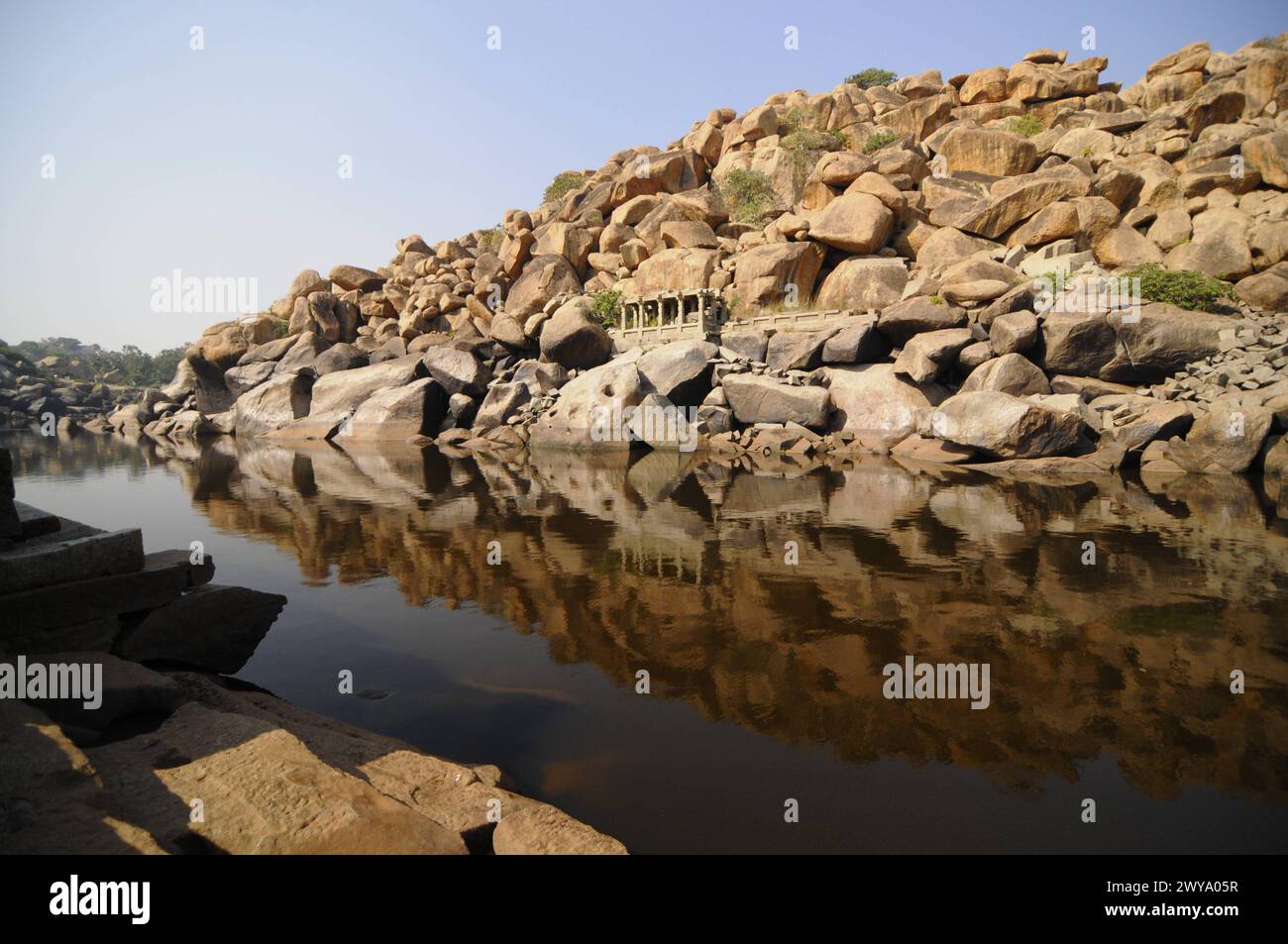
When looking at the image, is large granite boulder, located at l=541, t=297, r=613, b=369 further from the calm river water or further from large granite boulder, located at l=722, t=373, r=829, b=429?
the calm river water

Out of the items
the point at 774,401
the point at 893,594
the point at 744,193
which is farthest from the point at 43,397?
the point at 893,594

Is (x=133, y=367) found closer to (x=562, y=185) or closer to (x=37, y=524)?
(x=562, y=185)

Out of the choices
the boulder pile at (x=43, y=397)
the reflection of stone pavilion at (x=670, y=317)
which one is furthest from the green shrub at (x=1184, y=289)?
the boulder pile at (x=43, y=397)

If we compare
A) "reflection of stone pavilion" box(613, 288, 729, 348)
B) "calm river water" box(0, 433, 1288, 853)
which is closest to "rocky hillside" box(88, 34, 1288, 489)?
"reflection of stone pavilion" box(613, 288, 729, 348)

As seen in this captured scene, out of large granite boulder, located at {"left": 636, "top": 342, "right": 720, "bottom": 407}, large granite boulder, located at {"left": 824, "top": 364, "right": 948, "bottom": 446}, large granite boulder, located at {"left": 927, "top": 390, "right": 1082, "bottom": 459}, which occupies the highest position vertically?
large granite boulder, located at {"left": 636, "top": 342, "right": 720, "bottom": 407}

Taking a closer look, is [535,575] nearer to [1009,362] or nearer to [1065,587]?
[1065,587]

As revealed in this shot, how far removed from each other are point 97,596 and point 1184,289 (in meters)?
29.9

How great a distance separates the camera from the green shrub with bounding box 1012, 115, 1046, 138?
40.3 metres

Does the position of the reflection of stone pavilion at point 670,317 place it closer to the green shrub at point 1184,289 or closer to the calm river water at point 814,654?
the green shrub at point 1184,289

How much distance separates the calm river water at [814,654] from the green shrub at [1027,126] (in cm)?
3467

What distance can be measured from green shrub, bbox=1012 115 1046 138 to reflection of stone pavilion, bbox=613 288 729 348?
23.9 meters

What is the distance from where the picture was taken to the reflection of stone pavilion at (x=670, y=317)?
3166 centimetres

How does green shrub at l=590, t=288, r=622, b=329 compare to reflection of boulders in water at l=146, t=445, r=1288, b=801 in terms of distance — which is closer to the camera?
reflection of boulders in water at l=146, t=445, r=1288, b=801

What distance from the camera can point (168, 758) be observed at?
3846mm
